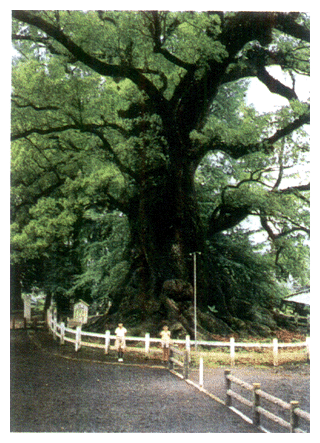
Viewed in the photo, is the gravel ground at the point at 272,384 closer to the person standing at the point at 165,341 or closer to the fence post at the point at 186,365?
the fence post at the point at 186,365

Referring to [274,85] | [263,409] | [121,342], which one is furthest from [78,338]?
[274,85]

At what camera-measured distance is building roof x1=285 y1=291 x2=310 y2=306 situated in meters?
7.49

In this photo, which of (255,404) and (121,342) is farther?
(121,342)

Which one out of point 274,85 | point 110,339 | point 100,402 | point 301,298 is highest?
point 274,85

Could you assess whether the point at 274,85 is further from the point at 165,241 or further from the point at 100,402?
the point at 100,402

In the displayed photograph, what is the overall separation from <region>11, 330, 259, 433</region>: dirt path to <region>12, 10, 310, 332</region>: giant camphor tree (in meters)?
2.16

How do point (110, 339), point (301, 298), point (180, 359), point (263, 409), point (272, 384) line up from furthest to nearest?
1. point (110, 339)
2. point (180, 359)
3. point (301, 298)
4. point (272, 384)
5. point (263, 409)

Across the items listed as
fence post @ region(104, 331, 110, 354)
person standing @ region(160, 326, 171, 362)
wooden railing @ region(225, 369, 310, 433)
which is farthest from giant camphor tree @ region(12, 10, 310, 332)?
wooden railing @ region(225, 369, 310, 433)

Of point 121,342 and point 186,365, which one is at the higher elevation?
point 121,342

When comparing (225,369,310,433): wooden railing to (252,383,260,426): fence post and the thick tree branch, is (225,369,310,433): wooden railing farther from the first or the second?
the thick tree branch

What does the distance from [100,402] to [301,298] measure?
4192 millimetres

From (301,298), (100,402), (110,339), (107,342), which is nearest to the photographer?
(100,402)

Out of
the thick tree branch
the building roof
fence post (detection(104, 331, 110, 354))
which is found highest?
the thick tree branch

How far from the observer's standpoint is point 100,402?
5.96 metres
